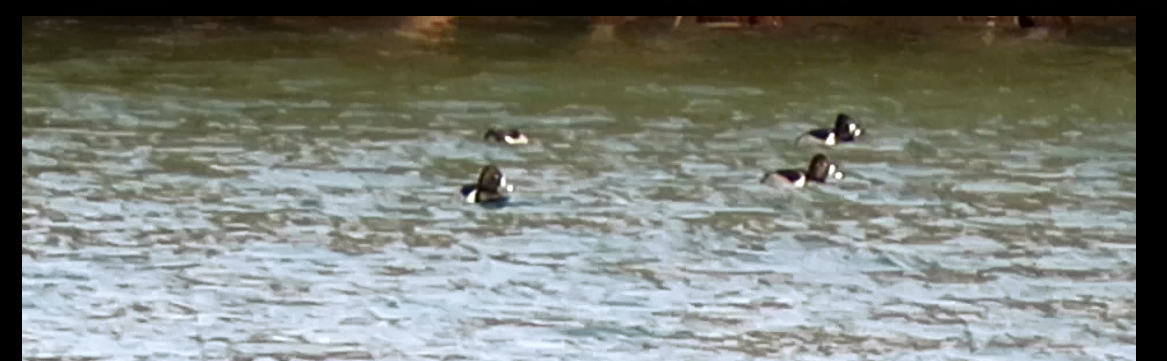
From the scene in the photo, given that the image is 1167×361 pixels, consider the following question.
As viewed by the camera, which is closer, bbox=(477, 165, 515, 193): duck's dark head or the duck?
bbox=(477, 165, 515, 193): duck's dark head

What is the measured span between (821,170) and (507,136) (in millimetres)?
Answer: 1892

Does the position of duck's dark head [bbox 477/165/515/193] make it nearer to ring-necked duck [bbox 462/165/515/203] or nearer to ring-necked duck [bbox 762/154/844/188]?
ring-necked duck [bbox 462/165/515/203]

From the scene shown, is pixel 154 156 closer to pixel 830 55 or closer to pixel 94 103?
pixel 94 103

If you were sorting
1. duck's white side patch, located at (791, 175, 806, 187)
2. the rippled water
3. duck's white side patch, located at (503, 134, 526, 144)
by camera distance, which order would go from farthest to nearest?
duck's white side patch, located at (503, 134, 526, 144)
duck's white side patch, located at (791, 175, 806, 187)
the rippled water

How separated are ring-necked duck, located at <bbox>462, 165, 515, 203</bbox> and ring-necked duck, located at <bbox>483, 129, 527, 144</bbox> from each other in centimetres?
128

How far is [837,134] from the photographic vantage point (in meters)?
10.5

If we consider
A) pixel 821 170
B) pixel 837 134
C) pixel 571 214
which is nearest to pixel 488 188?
pixel 571 214

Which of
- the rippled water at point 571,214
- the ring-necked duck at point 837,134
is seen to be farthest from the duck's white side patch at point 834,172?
the ring-necked duck at point 837,134

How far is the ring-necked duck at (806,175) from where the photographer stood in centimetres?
911

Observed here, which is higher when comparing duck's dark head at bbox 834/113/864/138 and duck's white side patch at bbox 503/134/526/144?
duck's white side patch at bbox 503/134/526/144

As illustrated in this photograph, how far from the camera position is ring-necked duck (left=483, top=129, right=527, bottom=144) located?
1026 cm

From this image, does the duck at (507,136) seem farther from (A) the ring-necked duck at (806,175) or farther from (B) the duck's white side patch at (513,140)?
(A) the ring-necked duck at (806,175)

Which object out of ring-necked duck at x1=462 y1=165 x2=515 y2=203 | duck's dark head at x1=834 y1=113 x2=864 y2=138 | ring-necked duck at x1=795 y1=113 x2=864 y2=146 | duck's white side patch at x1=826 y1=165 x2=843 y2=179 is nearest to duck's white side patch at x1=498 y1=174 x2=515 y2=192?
ring-necked duck at x1=462 y1=165 x2=515 y2=203
